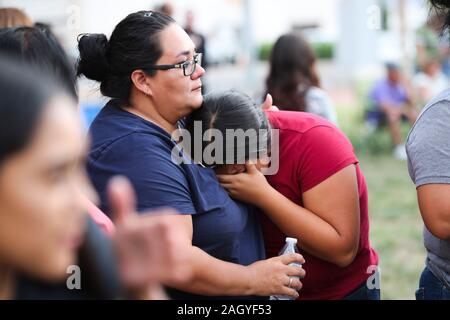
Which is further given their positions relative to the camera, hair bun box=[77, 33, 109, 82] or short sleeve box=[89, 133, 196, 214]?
hair bun box=[77, 33, 109, 82]

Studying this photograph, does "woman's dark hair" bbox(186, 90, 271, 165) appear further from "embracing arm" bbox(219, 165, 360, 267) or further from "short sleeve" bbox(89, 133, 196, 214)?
"short sleeve" bbox(89, 133, 196, 214)

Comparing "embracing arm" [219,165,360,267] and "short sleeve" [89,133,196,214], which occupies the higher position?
"short sleeve" [89,133,196,214]

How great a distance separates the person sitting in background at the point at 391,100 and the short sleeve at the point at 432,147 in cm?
740

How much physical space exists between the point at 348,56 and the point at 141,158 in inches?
641

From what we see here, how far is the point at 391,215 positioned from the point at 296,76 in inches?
87.5

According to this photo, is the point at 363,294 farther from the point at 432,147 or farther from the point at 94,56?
the point at 94,56

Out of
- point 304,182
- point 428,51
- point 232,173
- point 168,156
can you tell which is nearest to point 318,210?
point 304,182

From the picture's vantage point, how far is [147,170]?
80.0 inches

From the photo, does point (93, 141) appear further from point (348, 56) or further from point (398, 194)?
A: point (348, 56)

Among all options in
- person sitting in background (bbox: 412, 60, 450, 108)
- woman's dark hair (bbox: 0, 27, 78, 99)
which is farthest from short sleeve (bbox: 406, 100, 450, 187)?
person sitting in background (bbox: 412, 60, 450, 108)

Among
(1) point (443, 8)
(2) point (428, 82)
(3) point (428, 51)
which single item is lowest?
(2) point (428, 82)

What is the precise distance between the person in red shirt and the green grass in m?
2.06

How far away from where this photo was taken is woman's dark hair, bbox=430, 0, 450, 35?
227cm

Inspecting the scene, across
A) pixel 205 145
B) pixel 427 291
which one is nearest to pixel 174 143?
pixel 205 145
